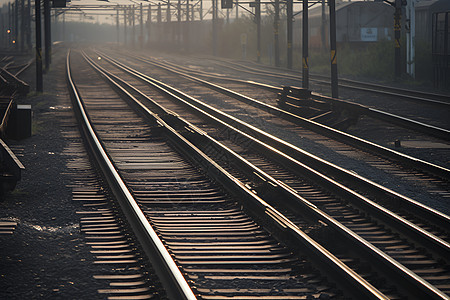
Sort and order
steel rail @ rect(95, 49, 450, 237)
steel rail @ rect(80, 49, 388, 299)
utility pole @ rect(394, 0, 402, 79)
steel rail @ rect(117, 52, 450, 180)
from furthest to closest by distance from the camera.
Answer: utility pole @ rect(394, 0, 402, 79) → steel rail @ rect(117, 52, 450, 180) → steel rail @ rect(95, 49, 450, 237) → steel rail @ rect(80, 49, 388, 299)

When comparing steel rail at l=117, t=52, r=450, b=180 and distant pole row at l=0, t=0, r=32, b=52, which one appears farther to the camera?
distant pole row at l=0, t=0, r=32, b=52

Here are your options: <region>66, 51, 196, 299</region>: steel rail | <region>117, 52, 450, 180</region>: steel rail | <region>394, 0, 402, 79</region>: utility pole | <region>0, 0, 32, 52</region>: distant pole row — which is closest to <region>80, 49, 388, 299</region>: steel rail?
<region>66, 51, 196, 299</region>: steel rail

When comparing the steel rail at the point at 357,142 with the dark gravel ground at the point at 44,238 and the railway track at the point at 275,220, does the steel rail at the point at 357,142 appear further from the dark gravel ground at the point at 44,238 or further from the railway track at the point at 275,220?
the dark gravel ground at the point at 44,238

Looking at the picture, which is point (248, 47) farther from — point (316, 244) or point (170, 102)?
point (316, 244)

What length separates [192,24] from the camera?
3046 inches

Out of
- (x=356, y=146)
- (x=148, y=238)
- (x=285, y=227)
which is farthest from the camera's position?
(x=356, y=146)

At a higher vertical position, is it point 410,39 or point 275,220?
point 410,39

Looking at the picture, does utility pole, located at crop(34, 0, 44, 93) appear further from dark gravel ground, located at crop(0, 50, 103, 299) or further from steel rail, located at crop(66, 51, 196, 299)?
steel rail, located at crop(66, 51, 196, 299)

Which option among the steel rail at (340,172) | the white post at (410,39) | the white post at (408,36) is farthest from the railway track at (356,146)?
the white post at (410,39)

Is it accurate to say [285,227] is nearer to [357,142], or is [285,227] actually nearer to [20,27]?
[357,142]

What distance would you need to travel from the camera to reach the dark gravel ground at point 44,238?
533cm

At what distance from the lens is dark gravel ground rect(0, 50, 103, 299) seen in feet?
17.5

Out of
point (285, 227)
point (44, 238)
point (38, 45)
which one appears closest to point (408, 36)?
point (38, 45)

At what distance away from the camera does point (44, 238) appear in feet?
22.1
